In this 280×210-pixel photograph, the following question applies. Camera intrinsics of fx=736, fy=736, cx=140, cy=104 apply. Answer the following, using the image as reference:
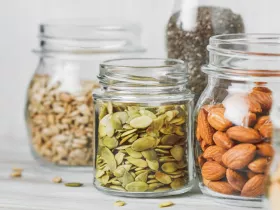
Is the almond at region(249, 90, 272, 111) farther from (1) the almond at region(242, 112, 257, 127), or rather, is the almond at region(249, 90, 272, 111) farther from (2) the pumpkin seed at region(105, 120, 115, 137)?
(2) the pumpkin seed at region(105, 120, 115, 137)

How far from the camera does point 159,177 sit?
3.56ft

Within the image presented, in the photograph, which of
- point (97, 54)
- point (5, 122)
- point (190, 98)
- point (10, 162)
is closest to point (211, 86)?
point (190, 98)

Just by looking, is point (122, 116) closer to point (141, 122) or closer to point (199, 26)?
point (141, 122)

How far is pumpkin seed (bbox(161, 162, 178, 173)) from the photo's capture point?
3.57 ft

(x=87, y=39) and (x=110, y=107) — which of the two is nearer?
(x=110, y=107)

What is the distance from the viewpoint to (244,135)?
101cm

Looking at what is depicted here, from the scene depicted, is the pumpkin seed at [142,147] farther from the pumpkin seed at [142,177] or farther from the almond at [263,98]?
the almond at [263,98]

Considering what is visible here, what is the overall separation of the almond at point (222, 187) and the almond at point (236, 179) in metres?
0.01

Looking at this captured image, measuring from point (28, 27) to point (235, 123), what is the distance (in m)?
0.70

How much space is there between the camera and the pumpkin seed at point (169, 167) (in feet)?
3.57

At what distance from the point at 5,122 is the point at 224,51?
2.38 ft

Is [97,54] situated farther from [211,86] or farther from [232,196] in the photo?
[232,196]

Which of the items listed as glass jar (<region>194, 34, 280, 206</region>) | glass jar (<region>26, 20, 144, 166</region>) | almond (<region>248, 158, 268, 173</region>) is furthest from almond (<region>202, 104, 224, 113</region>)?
glass jar (<region>26, 20, 144, 166</region>)

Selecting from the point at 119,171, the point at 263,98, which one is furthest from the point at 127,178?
the point at 263,98
